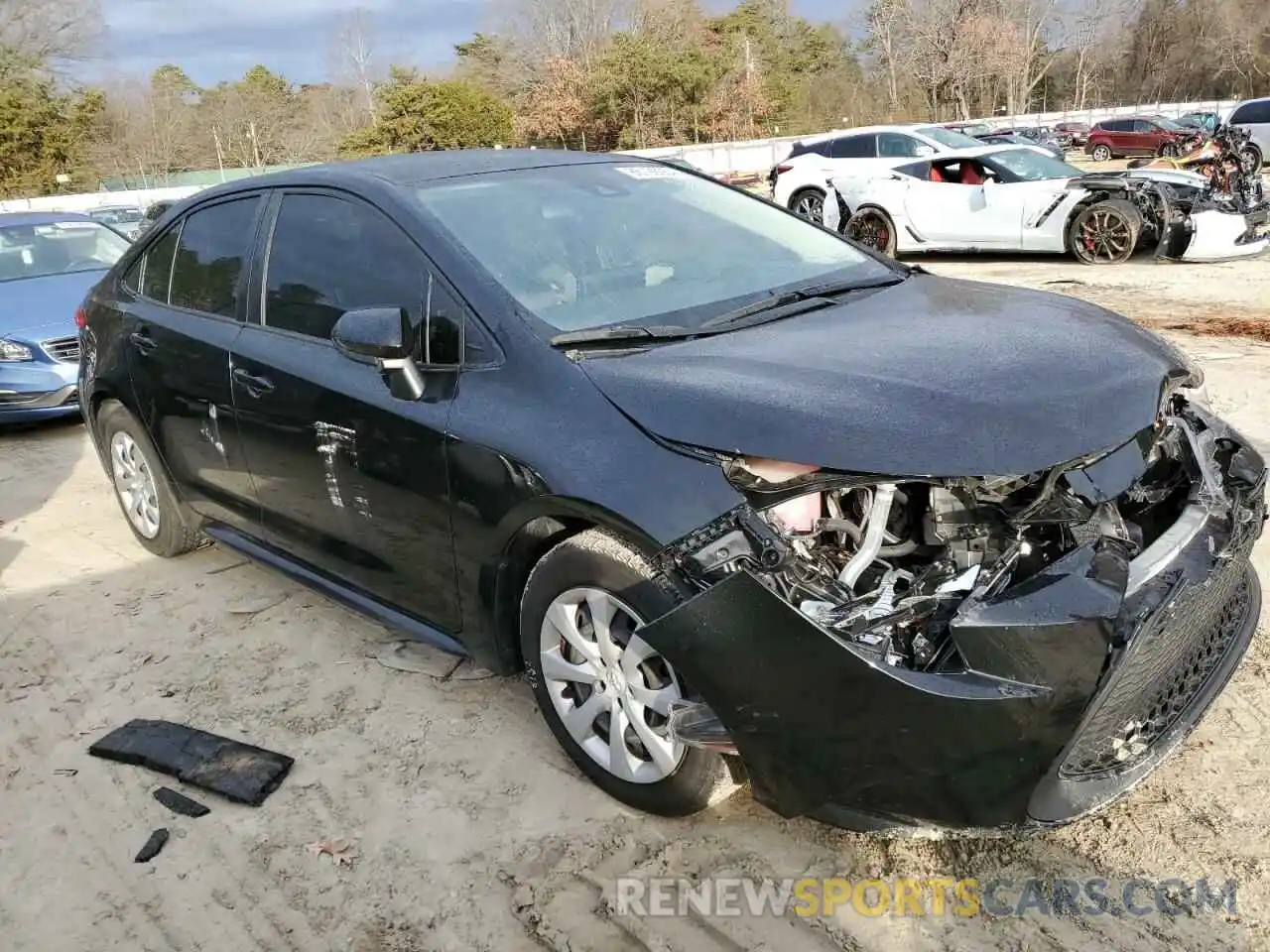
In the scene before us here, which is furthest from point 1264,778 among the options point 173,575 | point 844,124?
point 844,124

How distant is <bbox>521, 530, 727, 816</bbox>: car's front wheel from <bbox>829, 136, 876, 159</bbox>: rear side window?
48.9ft

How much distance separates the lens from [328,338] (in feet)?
10.7

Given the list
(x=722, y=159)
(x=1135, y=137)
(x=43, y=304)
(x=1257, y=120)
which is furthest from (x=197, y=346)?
(x=722, y=159)

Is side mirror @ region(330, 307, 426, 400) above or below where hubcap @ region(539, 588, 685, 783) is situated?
above

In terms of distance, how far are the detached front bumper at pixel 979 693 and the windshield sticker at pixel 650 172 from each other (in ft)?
6.74

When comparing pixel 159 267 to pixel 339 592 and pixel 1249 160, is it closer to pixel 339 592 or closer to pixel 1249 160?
pixel 339 592

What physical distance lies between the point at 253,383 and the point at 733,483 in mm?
1998

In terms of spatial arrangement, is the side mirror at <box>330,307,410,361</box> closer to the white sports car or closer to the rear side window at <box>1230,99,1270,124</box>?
the white sports car

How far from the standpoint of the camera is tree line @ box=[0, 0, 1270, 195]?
151ft

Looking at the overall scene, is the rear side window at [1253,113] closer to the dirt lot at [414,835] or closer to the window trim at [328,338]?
the dirt lot at [414,835]

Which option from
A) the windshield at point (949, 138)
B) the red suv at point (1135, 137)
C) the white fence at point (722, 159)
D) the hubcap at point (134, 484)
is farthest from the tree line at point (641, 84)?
the hubcap at point (134, 484)

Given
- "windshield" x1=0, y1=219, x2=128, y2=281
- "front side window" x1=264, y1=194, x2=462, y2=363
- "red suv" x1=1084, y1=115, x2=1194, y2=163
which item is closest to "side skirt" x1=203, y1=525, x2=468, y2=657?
"front side window" x1=264, y1=194, x2=462, y2=363

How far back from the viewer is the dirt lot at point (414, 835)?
2.32m

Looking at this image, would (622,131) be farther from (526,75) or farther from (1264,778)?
(1264,778)
